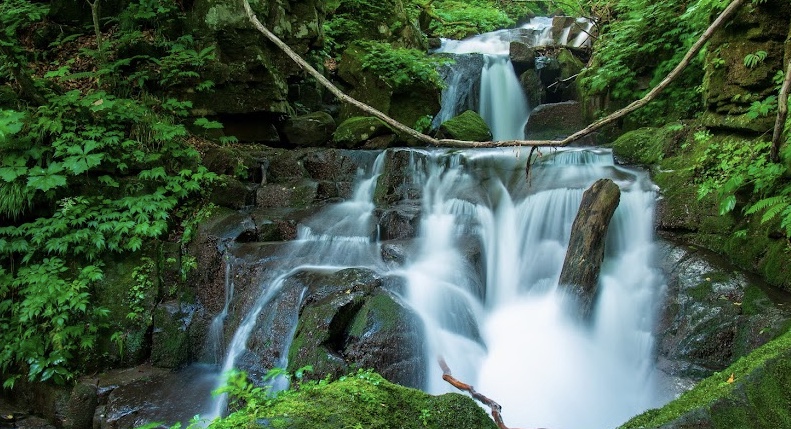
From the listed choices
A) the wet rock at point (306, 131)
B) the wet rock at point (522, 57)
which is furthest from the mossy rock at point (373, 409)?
the wet rock at point (522, 57)

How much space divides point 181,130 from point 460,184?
14.2ft

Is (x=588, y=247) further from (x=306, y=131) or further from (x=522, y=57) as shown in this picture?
(x=522, y=57)

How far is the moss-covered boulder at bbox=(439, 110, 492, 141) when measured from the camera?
10.4 metres

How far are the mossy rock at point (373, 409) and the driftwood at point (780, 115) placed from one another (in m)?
3.98

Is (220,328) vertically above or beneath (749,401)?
beneath

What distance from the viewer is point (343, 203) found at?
7.97m

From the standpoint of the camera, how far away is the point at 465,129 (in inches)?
417

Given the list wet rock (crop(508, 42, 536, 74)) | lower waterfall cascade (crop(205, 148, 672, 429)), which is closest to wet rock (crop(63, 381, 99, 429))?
lower waterfall cascade (crop(205, 148, 672, 429))

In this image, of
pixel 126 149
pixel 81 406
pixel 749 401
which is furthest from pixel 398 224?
pixel 749 401

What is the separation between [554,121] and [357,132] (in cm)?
478

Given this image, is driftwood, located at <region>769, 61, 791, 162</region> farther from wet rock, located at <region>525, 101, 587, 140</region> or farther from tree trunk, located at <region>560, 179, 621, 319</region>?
wet rock, located at <region>525, 101, 587, 140</region>

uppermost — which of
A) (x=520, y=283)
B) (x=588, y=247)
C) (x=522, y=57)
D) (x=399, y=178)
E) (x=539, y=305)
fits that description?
(x=522, y=57)

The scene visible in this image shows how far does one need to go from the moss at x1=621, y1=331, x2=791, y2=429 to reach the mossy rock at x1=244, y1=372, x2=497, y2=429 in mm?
700

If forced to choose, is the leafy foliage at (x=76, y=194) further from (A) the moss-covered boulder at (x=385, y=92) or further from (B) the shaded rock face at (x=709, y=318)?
(B) the shaded rock face at (x=709, y=318)
